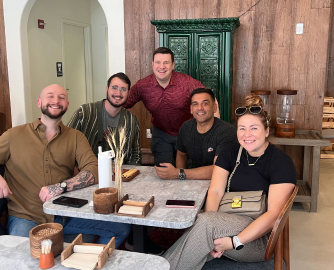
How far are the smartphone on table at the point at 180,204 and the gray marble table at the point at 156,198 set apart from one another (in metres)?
0.02

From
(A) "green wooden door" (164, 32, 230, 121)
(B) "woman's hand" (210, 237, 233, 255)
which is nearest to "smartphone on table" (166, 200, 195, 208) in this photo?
(B) "woman's hand" (210, 237, 233, 255)

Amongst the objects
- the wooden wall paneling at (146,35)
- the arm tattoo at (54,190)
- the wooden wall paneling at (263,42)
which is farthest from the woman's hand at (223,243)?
the wooden wall paneling at (146,35)

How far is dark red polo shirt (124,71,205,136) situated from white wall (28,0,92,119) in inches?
97.3

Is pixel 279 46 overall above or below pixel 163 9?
below

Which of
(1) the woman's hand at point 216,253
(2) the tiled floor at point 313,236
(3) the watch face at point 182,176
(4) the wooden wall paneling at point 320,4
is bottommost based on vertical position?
(2) the tiled floor at point 313,236

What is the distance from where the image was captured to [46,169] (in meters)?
2.20

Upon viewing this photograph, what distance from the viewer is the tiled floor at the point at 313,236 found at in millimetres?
2707

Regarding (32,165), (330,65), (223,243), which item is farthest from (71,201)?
(330,65)

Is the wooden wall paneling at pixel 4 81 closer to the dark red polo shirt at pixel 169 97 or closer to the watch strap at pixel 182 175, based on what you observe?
the dark red polo shirt at pixel 169 97

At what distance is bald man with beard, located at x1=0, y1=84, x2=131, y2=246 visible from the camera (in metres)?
2.02

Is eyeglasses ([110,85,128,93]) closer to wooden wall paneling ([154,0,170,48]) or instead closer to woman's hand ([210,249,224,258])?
woman's hand ([210,249,224,258])

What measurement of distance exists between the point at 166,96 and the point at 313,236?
1868 mm

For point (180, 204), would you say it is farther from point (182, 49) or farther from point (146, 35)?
point (146, 35)

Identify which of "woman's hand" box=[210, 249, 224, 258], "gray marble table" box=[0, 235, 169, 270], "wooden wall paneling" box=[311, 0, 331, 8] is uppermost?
"wooden wall paneling" box=[311, 0, 331, 8]
